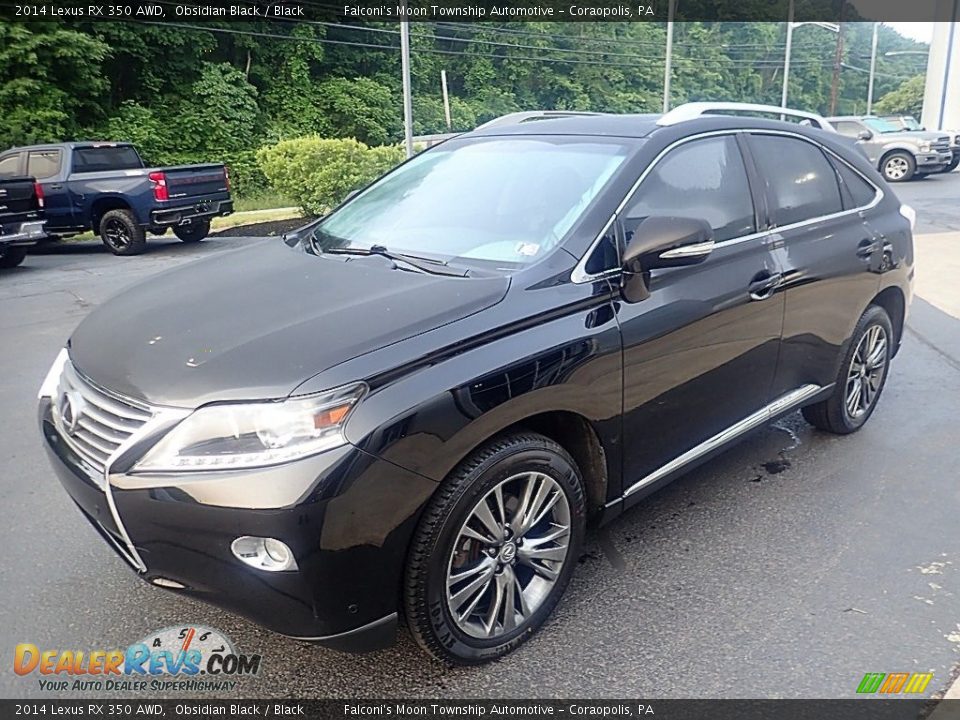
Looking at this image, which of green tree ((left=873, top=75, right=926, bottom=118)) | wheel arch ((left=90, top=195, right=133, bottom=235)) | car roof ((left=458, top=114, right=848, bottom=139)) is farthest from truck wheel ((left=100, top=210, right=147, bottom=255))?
green tree ((left=873, top=75, right=926, bottom=118))

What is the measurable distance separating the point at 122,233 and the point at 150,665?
38.7 feet

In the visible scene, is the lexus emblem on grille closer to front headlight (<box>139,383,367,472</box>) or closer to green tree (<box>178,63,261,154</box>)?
front headlight (<box>139,383,367,472</box>)

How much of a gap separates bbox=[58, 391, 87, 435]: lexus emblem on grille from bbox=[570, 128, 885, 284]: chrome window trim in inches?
68.8

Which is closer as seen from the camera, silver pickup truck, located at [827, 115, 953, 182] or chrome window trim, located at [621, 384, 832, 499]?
chrome window trim, located at [621, 384, 832, 499]

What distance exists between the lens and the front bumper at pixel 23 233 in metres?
10.9

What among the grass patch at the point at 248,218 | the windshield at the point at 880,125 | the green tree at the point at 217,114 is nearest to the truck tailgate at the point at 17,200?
the grass patch at the point at 248,218

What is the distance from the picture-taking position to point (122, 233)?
1306cm

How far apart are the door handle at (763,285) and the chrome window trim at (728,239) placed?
183 mm

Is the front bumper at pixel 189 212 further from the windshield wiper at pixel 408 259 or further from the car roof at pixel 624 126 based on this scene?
the windshield wiper at pixel 408 259

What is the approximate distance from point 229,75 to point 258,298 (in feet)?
99.7

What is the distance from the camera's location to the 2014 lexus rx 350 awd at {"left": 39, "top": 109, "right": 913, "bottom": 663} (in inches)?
89.0

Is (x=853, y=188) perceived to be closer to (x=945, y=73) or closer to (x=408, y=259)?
(x=408, y=259)

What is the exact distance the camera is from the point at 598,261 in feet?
9.75

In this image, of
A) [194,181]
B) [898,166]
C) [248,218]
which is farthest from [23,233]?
[898,166]
